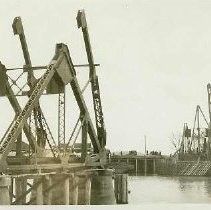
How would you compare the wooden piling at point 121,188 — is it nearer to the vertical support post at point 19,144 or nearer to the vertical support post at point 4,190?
the vertical support post at point 19,144

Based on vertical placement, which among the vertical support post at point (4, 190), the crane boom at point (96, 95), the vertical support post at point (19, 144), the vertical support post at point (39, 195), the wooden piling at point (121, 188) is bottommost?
the wooden piling at point (121, 188)

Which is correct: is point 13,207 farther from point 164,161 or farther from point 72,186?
point 164,161

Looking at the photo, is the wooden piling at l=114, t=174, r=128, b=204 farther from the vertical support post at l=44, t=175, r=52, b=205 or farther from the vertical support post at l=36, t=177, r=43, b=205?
the vertical support post at l=36, t=177, r=43, b=205

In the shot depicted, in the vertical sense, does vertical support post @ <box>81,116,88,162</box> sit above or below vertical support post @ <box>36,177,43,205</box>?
above

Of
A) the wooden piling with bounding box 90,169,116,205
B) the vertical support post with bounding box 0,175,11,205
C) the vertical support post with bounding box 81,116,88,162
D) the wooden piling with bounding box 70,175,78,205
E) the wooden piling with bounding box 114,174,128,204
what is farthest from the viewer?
the wooden piling with bounding box 114,174,128,204

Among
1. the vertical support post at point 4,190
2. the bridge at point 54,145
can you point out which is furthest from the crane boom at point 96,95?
the vertical support post at point 4,190

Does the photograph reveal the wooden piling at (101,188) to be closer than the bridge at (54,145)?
No

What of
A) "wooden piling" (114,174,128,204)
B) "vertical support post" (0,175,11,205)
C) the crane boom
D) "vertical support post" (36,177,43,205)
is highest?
the crane boom

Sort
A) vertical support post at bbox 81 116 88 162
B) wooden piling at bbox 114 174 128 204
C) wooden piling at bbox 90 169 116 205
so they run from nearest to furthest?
vertical support post at bbox 81 116 88 162, wooden piling at bbox 90 169 116 205, wooden piling at bbox 114 174 128 204

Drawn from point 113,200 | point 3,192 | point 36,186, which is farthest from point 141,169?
point 3,192


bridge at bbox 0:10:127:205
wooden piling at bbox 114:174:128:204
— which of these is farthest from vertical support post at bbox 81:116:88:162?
wooden piling at bbox 114:174:128:204

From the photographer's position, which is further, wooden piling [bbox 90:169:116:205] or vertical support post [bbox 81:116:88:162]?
wooden piling [bbox 90:169:116:205]
